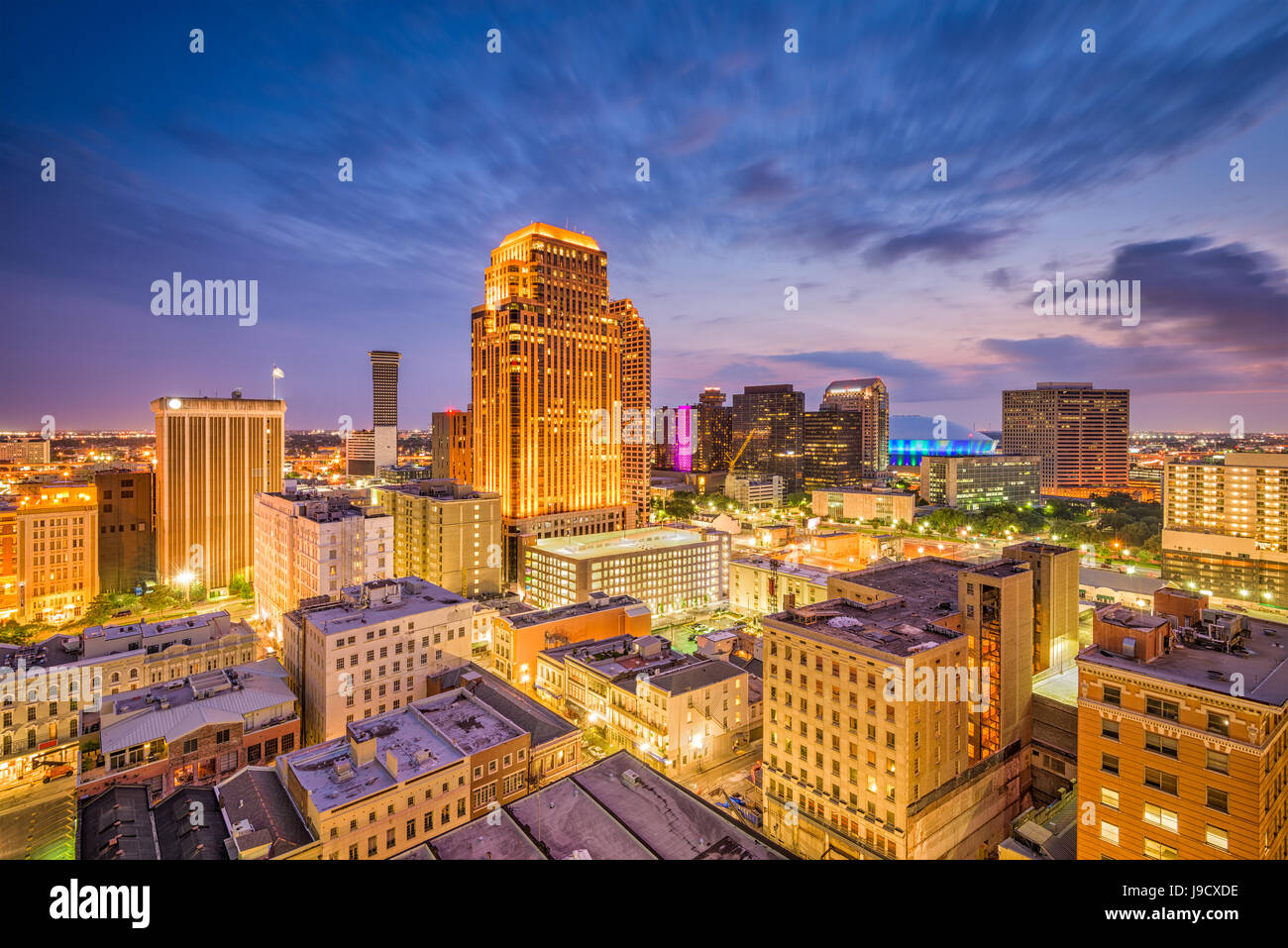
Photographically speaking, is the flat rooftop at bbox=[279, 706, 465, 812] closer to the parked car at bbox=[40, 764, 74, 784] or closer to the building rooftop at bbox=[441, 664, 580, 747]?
the building rooftop at bbox=[441, 664, 580, 747]

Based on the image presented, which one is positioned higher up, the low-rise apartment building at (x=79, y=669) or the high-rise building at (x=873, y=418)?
the high-rise building at (x=873, y=418)

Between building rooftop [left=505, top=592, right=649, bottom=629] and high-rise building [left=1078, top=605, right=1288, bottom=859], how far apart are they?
32.7m

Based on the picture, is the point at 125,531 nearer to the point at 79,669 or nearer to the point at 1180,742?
the point at 79,669

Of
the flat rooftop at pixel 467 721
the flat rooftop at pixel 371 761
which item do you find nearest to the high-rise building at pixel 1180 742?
the flat rooftop at pixel 467 721

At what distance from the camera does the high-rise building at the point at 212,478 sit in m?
60.4

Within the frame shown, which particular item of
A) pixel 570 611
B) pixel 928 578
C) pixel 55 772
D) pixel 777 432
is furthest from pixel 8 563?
pixel 777 432

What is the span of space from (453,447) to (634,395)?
34.1m

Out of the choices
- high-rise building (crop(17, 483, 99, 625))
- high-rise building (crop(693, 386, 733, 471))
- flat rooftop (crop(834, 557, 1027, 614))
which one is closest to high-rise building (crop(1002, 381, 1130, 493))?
high-rise building (crop(693, 386, 733, 471))

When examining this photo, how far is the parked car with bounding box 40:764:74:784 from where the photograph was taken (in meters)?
27.2

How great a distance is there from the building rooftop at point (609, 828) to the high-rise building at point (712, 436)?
530 feet

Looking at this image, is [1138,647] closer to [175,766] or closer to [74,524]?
[175,766]

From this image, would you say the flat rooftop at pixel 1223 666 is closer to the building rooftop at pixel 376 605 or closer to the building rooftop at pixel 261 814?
the building rooftop at pixel 261 814

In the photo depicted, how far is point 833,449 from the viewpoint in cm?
16188

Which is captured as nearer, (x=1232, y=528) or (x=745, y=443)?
(x=1232, y=528)
